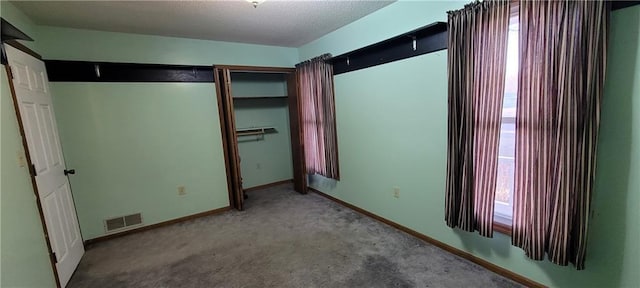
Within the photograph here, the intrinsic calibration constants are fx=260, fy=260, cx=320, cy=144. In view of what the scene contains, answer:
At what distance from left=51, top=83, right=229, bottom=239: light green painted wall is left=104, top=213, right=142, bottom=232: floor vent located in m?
0.05

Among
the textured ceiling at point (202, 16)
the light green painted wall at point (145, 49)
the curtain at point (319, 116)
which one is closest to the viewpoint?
A: the textured ceiling at point (202, 16)

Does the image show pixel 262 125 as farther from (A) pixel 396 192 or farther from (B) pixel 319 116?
(A) pixel 396 192

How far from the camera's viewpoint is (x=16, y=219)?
1.68 metres

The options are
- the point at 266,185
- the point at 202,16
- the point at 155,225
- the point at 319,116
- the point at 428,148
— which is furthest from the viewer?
the point at 266,185

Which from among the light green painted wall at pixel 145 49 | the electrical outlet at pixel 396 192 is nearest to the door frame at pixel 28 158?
the light green painted wall at pixel 145 49

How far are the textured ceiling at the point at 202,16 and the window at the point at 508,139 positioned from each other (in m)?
1.23

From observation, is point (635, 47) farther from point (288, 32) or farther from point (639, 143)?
point (288, 32)

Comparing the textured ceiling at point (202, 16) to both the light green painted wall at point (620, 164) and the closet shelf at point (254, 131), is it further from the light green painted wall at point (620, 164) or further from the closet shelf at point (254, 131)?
the light green painted wall at point (620, 164)

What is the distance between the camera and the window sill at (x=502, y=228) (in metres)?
1.96

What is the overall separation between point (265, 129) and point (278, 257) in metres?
2.64

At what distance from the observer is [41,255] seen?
1.93m

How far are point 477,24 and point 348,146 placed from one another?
6.47 ft

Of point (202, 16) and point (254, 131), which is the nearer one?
point (202, 16)

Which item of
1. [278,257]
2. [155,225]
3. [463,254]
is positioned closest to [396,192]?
[463,254]
